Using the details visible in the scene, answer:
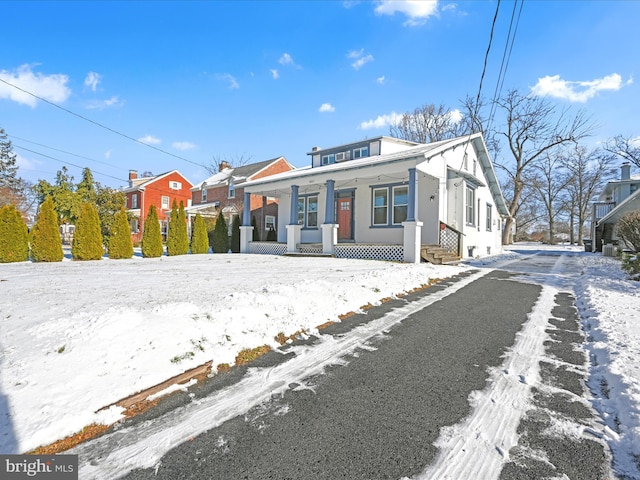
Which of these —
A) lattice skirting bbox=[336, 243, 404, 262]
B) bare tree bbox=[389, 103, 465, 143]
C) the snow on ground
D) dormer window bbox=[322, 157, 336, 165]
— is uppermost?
bare tree bbox=[389, 103, 465, 143]

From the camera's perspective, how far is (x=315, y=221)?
16.1 m

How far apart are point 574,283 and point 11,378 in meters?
10.4

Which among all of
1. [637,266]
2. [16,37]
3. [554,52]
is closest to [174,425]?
[637,266]

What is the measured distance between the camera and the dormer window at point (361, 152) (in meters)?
16.6

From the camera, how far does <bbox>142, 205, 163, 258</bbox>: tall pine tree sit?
552 inches

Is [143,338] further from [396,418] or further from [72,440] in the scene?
[396,418]

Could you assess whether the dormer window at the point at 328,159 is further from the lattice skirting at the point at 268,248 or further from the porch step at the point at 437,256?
the porch step at the point at 437,256

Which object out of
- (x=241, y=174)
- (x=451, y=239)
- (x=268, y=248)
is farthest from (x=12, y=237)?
(x=241, y=174)

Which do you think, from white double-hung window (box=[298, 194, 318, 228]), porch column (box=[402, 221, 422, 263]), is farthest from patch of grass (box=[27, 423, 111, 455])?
white double-hung window (box=[298, 194, 318, 228])

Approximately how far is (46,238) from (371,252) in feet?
40.5

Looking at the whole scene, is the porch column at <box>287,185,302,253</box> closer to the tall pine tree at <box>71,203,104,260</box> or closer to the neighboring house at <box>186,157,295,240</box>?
the neighboring house at <box>186,157,295,240</box>

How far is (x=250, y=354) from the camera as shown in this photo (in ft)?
10.3

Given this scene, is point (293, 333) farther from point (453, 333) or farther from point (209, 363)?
point (453, 333)

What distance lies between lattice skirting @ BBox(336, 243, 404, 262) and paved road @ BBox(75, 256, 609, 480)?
24.9 feet
